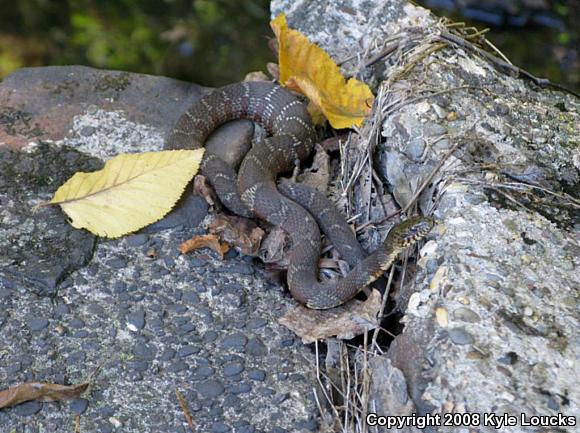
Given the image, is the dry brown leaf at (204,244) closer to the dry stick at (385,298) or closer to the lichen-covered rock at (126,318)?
the lichen-covered rock at (126,318)

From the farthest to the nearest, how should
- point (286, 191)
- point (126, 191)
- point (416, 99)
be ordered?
1. point (286, 191)
2. point (416, 99)
3. point (126, 191)

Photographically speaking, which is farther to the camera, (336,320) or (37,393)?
(336,320)

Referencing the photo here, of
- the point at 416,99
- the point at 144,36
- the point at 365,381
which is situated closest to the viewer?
the point at 365,381

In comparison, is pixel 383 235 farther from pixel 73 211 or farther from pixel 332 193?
pixel 73 211

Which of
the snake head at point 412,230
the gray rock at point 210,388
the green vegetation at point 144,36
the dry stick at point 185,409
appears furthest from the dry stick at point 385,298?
the green vegetation at point 144,36

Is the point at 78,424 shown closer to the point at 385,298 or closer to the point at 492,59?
the point at 385,298

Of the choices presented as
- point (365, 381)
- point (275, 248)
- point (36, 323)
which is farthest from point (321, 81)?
point (36, 323)

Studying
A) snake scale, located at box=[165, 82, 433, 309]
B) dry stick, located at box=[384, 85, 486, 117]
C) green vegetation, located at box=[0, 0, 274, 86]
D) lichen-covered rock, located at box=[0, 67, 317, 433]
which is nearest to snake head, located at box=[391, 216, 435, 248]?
snake scale, located at box=[165, 82, 433, 309]
